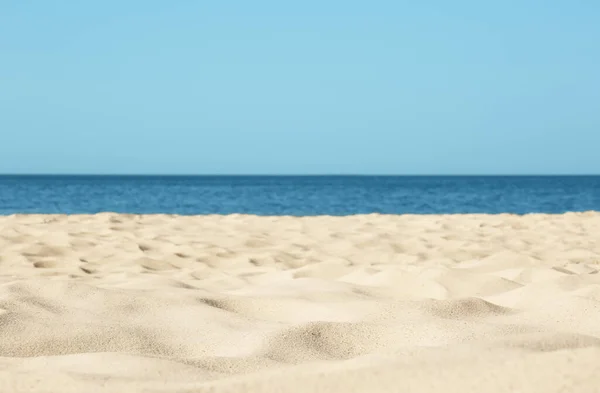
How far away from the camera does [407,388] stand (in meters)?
1.16

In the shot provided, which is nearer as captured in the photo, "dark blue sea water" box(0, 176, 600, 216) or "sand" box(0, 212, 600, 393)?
"sand" box(0, 212, 600, 393)

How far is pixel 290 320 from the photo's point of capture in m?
2.26

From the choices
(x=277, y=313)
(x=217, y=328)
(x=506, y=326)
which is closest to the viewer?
(x=506, y=326)

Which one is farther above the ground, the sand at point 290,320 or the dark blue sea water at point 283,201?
the sand at point 290,320

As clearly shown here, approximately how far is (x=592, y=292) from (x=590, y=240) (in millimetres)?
3281

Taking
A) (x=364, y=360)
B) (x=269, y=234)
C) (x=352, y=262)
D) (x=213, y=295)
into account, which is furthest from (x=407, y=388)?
(x=269, y=234)

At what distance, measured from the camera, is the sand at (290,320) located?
1235 millimetres

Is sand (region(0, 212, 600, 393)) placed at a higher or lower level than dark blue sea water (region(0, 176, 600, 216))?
higher

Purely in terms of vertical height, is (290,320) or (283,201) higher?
(290,320)

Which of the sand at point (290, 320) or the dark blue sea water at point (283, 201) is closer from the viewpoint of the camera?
the sand at point (290, 320)

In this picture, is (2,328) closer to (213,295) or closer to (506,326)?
(213,295)

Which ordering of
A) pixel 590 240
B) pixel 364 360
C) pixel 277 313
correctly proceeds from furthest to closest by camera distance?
pixel 590 240 < pixel 277 313 < pixel 364 360

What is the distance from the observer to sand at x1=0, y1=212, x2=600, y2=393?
4.05 feet

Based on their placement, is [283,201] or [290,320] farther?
[283,201]
